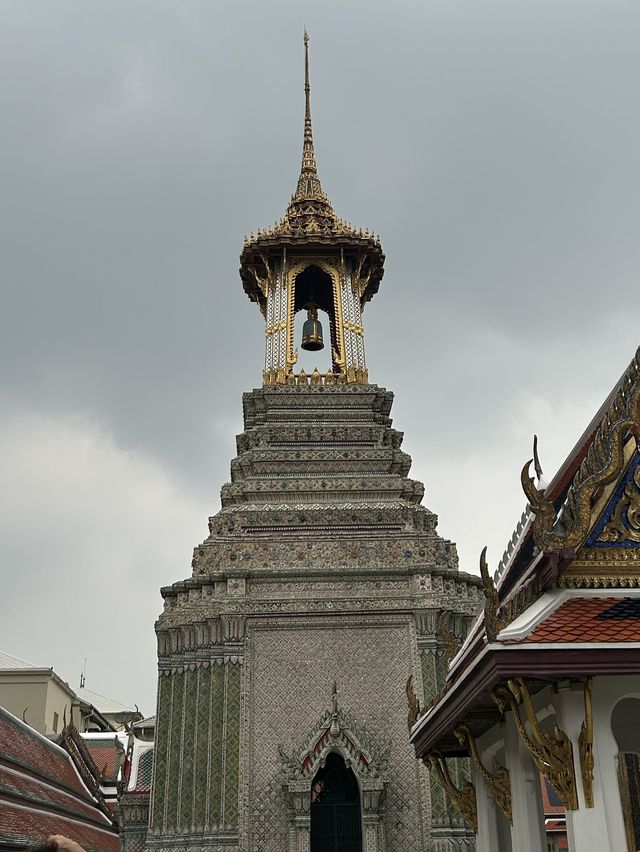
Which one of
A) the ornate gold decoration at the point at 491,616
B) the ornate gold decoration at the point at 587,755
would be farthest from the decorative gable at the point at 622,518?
the ornate gold decoration at the point at 587,755

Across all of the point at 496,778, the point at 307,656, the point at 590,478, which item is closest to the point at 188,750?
the point at 307,656

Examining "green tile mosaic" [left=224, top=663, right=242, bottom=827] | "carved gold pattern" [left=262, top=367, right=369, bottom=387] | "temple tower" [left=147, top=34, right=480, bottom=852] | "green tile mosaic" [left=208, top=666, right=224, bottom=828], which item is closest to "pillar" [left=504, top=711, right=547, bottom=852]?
"temple tower" [left=147, top=34, right=480, bottom=852]

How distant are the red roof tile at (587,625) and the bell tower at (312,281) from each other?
1704 centimetres

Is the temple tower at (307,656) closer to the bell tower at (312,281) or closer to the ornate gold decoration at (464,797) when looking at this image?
the bell tower at (312,281)

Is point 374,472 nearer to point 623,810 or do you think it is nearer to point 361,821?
point 361,821

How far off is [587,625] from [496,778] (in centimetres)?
255

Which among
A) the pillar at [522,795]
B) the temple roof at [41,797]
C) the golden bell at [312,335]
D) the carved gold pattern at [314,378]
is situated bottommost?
the pillar at [522,795]

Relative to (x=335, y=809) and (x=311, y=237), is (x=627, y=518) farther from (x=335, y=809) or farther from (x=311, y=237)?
(x=311, y=237)

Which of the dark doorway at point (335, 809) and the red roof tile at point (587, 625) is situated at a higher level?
the red roof tile at point (587, 625)

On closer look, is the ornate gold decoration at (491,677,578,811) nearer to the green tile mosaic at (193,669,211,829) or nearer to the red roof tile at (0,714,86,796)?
the green tile mosaic at (193,669,211,829)

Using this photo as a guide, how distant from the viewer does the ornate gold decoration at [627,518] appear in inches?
292

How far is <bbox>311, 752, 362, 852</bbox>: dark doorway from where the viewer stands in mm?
16453

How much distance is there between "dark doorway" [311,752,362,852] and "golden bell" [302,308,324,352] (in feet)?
40.7

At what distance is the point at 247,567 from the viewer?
60.4 feet
